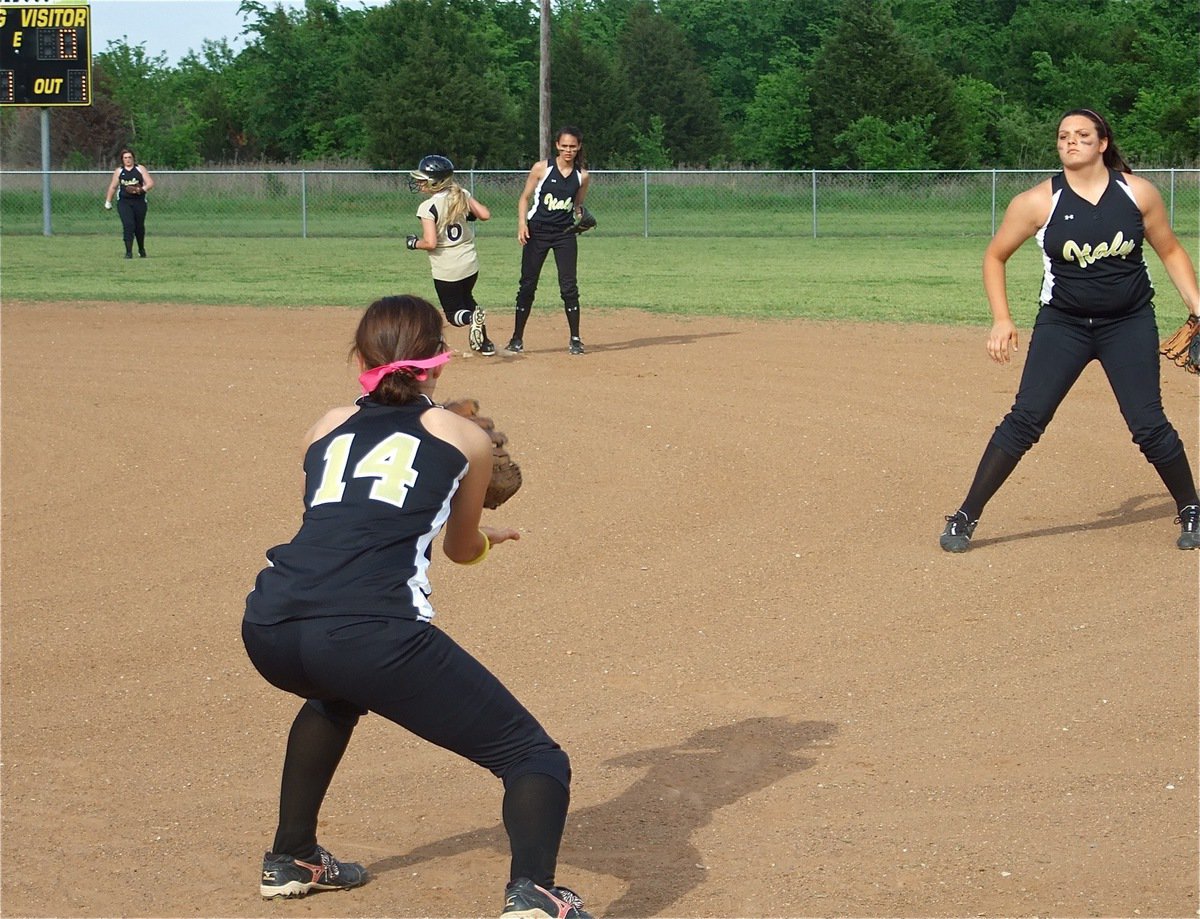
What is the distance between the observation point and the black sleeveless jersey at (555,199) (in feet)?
44.4

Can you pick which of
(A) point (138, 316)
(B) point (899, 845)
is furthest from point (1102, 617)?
(A) point (138, 316)

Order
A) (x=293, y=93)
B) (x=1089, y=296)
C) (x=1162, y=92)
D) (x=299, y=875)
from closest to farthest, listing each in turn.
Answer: (x=299, y=875), (x=1089, y=296), (x=1162, y=92), (x=293, y=93)

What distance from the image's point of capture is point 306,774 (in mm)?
3947

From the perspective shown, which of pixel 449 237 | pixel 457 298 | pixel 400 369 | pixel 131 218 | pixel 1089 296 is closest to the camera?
pixel 400 369

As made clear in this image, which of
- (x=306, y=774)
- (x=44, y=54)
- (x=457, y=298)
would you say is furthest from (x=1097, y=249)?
(x=44, y=54)

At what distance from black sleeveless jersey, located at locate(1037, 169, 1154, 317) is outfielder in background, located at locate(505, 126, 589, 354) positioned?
267 inches

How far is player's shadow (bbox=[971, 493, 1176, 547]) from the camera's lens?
25.6 ft

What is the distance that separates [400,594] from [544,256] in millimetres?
10386

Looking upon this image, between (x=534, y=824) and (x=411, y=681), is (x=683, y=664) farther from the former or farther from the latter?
(x=411, y=681)

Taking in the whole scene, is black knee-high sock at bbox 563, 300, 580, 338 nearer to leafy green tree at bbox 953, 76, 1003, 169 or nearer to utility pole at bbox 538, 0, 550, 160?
utility pole at bbox 538, 0, 550, 160

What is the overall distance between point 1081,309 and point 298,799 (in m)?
4.69

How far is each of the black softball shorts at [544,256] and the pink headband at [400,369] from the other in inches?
392

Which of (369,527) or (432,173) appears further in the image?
(432,173)

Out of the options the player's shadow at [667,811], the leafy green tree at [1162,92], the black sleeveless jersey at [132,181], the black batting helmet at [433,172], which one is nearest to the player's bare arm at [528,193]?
the black batting helmet at [433,172]
